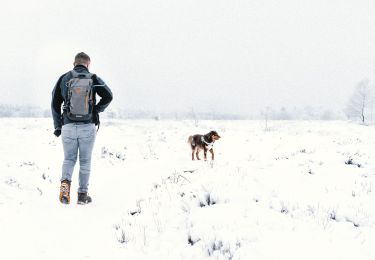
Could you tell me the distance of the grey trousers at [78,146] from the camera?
17.2ft

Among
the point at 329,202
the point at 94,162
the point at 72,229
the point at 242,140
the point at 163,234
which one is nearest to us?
the point at 163,234

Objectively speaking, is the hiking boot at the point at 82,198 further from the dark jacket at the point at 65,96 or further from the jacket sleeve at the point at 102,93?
the jacket sleeve at the point at 102,93

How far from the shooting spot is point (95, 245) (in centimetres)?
357

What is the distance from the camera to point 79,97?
514 centimetres

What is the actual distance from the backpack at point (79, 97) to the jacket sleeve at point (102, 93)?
16cm

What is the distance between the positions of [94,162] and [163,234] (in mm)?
7358

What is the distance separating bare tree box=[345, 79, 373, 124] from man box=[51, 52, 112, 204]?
64752 mm

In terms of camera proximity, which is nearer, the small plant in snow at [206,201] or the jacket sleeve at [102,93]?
the small plant in snow at [206,201]

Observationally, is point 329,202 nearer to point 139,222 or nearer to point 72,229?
point 139,222

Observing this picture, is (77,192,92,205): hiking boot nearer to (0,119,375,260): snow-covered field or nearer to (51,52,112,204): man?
(51,52,112,204): man

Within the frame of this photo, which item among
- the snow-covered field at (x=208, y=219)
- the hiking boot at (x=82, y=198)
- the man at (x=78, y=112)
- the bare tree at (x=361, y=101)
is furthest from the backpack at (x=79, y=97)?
the bare tree at (x=361, y=101)

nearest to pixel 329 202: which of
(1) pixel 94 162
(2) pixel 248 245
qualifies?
(2) pixel 248 245

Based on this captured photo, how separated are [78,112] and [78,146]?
2.10 ft

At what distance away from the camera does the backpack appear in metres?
5.14
